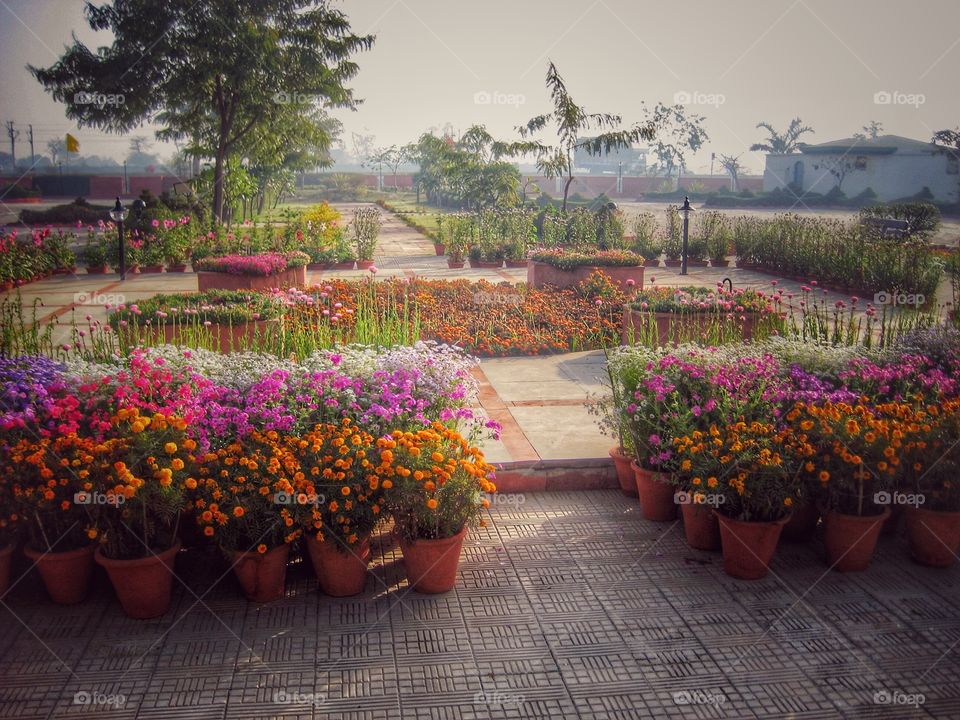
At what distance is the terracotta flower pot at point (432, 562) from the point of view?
11.7 ft

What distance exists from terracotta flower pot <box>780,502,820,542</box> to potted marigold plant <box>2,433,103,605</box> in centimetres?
314

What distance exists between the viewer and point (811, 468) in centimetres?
368

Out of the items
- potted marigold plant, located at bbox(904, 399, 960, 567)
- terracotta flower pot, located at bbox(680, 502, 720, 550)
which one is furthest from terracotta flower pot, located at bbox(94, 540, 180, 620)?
potted marigold plant, located at bbox(904, 399, 960, 567)

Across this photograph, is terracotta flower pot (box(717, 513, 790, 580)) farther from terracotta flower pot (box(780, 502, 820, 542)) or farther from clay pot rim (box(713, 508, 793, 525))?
terracotta flower pot (box(780, 502, 820, 542))

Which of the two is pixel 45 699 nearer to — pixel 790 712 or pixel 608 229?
pixel 790 712

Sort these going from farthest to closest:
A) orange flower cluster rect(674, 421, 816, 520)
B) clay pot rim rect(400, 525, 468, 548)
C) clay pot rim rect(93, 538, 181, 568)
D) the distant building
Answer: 1. the distant building
2. orange flower cluster rect(674, 421, 816, 520)
3. clay pot rim rect(400, 525, 468, 548)
4. clay pot rim rect(93, 538, 181, 568)

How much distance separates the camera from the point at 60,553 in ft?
11.2

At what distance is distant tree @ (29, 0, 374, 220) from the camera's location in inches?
722


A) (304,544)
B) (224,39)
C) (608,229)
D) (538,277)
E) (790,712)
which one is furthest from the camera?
(224,39)

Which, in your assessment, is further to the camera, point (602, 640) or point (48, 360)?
point (48, 360)

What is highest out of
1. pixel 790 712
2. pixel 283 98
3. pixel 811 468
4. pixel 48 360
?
pixel 283 98

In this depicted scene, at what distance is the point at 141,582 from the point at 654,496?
2.47m

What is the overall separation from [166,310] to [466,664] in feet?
14.3

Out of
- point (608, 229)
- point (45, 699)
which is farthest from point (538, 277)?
point (45, 699)
